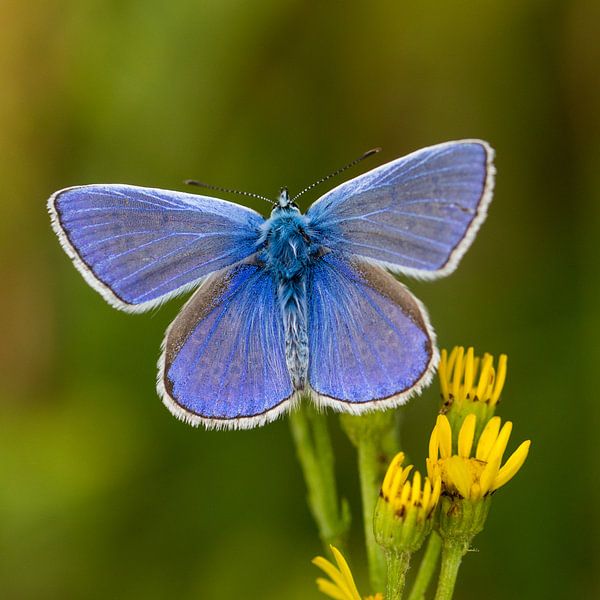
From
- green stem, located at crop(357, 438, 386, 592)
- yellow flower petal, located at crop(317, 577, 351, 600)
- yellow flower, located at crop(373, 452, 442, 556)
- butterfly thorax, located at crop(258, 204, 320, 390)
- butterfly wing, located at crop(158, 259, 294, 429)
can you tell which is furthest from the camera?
butterfly thorax, located at crop(258, 204, 320, 390)

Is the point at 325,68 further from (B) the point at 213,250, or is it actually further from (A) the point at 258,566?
(A) the point at 258,566

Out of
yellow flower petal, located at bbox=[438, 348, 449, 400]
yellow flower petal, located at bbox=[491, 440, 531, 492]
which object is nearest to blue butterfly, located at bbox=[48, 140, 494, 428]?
yellow flower petal, located at bbox=[438, 348, 449, 400]

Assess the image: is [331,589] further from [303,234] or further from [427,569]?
[303,234]

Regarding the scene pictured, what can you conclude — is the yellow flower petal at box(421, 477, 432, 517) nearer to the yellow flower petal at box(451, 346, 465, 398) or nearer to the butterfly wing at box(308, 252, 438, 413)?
the butterfly wing at box(308, 252, 438, 413)

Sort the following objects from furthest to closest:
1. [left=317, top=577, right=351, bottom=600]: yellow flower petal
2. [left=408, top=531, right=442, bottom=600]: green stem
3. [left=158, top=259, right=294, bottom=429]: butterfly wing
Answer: [left=158, top=259, right=294, bottom=429]: butterfly wing, [left=408, top=531, right=442, bottom=600]: green stem, [left=317, top=577, right=351, bottom=600]: yellow flower petal

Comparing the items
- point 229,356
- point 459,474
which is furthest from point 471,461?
point 229,356

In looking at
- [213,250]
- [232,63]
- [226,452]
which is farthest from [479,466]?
[232,63]

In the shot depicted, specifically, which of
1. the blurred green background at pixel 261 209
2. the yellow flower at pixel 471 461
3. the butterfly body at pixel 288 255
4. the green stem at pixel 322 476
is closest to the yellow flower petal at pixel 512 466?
the yellow flower at pixel 471 461
